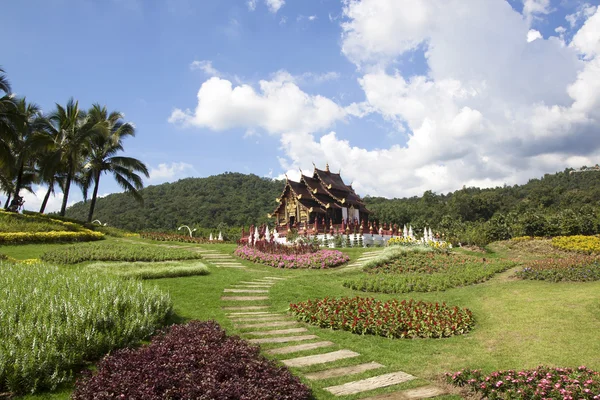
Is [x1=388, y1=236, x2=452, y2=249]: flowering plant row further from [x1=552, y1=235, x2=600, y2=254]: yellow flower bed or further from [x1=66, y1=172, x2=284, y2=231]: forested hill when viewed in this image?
[x1=66, y1=172, x2=284, y2=231]: forested hill

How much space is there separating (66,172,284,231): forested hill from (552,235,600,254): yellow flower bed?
4113cm

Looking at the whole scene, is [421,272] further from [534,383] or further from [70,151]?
[70,151]

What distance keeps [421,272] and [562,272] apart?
4.96 metres

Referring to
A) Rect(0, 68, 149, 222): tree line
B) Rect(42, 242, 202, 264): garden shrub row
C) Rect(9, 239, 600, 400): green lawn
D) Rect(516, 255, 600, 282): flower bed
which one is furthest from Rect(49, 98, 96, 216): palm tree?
Rect(516, 255, 600, 282): flower bed

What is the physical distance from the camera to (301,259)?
62.6 feet

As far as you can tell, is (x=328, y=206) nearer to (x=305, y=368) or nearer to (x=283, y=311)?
(x=283, y=311)

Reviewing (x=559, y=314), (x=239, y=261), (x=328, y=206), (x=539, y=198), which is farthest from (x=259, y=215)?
(x=559, y=314)

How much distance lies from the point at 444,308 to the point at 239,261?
12.3 meters

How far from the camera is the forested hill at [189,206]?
5822cm

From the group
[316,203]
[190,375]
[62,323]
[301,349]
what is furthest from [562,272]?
[316,203]

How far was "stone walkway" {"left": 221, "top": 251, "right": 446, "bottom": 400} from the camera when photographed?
18.2 feet

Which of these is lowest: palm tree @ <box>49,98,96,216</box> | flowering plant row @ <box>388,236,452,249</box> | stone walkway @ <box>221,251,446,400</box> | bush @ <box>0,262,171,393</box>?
stone walkway @ <box>221,251,446,400</box>

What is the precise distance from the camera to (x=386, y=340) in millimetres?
8000

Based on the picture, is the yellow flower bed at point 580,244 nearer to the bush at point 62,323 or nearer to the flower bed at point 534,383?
the flower bed at point 534,383
